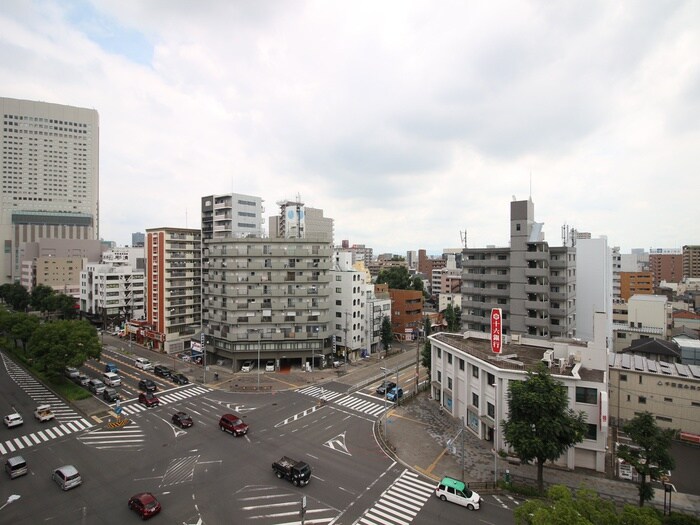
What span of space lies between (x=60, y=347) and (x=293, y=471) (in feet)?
135

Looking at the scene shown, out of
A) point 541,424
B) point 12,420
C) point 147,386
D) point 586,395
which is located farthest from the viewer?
point 147,386

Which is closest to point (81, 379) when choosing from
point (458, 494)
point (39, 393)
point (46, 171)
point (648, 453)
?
point (39, 393)

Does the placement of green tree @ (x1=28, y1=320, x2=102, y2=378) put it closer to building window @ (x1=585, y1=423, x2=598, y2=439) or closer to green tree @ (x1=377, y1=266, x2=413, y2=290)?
building window @ (x1=585, y1=423, x2=598, y2=439)

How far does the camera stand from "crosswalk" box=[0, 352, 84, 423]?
44719 millimetres

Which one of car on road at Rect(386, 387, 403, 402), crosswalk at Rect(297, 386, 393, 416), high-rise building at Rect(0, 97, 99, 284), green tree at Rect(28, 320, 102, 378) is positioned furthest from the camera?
high-rise building at Rect(0, 97, 99, 284)

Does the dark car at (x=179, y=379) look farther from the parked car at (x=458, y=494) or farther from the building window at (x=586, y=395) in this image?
the building window at (x=586, y=395)

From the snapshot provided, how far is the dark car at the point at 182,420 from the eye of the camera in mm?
41094

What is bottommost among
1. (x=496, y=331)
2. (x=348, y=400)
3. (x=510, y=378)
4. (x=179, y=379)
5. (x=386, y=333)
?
(x=348, y=400)

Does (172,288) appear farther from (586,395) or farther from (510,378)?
(586,395)

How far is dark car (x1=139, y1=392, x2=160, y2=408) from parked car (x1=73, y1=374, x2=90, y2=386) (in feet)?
41.9

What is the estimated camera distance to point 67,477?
29.2 meters

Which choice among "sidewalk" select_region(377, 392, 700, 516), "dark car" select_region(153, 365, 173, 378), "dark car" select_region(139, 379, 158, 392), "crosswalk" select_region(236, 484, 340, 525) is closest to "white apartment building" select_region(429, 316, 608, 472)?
"sidewalk" select_region(377, 392, 700, 516)

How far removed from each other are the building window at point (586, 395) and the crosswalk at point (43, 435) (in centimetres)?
4976

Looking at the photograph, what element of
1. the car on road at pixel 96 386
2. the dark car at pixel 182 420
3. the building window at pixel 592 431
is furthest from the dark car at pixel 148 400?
the building window at pixel 592 431
